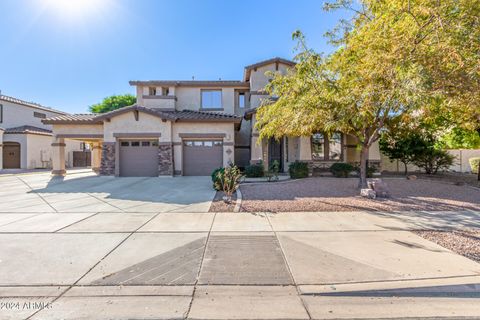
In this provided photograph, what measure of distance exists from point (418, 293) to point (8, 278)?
6.05m

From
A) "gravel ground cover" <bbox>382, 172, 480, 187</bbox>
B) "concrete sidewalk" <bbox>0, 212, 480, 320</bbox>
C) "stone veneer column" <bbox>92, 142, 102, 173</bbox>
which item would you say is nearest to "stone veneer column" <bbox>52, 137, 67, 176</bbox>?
"stone veneer column" <bbox>92, 142, 102, 173</bbox>

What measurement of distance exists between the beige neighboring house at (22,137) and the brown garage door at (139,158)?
49.1 ft

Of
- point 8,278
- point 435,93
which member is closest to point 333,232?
point 435,93

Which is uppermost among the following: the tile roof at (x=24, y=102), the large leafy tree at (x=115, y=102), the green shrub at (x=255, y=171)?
the large leafy tree at (x=115, y=102)

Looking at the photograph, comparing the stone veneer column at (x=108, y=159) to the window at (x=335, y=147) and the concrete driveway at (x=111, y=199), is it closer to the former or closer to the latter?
the concrete driveway at (x=111, y=199)

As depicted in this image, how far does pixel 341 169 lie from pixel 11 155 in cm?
3020

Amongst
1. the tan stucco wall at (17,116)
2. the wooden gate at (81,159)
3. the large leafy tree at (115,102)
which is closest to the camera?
the tan stucco wall at (17,116)

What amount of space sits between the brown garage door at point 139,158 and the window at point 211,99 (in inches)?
247

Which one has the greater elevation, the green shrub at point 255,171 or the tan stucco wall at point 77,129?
the tan stucco wall at point 77,129

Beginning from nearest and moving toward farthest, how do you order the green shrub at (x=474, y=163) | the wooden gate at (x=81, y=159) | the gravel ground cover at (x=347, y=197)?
1. the gravel ground cover at (x=347, y=197)
2. the green shrub at (x=474, y=163)
3. the wooden gate at (x=81, y=159)

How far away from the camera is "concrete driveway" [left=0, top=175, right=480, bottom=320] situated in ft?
9.55

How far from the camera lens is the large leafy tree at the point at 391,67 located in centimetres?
527

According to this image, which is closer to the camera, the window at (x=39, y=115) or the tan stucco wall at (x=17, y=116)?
the tan stucco wall at (x=17, y=116)

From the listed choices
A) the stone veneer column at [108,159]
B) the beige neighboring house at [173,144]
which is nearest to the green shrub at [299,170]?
the beige neighboring house at [173,144]
